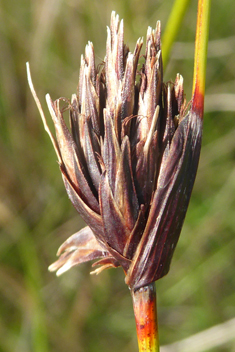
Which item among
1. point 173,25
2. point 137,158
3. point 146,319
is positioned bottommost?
point 146,319

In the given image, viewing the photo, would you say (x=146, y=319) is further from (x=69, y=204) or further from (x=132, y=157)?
(x=69, y=204)

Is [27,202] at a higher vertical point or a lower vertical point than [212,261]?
higher

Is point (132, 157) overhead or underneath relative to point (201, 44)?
underneath

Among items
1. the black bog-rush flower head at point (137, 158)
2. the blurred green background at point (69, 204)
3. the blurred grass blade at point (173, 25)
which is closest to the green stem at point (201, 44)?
the black bog-rush flower head at point (137, 158)

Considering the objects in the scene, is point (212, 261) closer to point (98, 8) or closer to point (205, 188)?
point (205, 188)

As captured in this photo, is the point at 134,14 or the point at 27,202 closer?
the point at 134,14

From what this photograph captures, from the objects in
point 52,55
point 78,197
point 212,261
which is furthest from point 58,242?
point 78,197

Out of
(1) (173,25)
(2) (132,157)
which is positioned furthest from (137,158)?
(1) (173,25)
